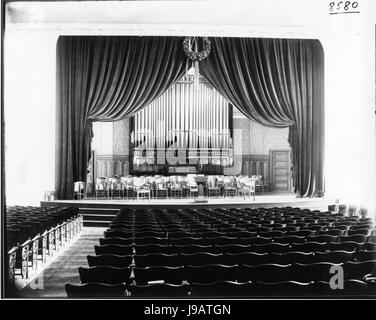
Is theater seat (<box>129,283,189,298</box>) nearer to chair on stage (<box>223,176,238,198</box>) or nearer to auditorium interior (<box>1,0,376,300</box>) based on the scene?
auditorium interior (<box>1,0,376,300</box>)

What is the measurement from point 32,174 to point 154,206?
11.3 ft

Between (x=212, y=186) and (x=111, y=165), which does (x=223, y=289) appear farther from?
(x=111, y=165)

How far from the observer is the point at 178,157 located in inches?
697

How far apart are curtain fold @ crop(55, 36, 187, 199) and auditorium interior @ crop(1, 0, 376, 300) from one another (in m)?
0.04

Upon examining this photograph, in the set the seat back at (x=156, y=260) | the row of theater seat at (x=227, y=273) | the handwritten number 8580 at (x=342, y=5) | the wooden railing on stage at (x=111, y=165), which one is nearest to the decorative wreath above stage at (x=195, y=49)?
the wooden railing on stage at (x=111, y=165)

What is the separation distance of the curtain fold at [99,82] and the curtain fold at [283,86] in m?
1.44

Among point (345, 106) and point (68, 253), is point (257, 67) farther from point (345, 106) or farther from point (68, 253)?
point (68, 253)

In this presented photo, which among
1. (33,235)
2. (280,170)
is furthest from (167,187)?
(33,235)

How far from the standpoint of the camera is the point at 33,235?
6.85 metres

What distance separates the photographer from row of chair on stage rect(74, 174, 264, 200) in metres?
14.5

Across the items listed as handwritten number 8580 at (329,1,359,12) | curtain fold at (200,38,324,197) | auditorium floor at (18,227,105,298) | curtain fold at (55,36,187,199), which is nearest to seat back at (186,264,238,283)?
auditorium floor at (18,227,105,298)

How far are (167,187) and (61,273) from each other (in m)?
8.36

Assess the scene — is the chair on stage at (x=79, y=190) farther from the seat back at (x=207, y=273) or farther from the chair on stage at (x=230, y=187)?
the seat back at (x=207, y=273)

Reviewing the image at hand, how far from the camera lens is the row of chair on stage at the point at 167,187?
1451 centimetres
